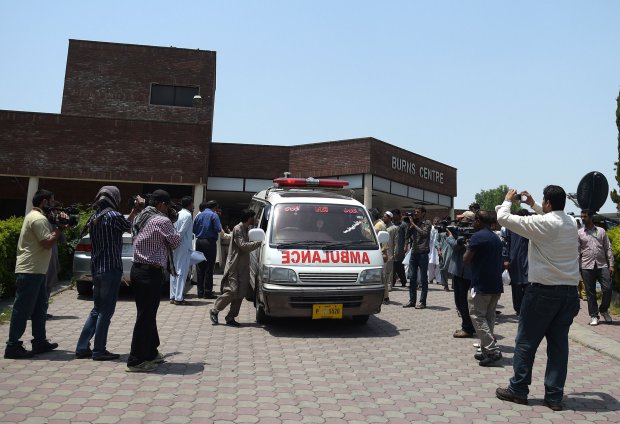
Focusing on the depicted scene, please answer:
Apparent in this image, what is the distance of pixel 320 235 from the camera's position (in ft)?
24.7

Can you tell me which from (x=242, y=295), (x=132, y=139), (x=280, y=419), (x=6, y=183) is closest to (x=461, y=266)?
(x=242, y=295)

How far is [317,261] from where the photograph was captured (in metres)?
7.03

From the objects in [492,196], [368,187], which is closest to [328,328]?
[368,187]

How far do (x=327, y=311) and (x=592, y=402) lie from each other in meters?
3.45

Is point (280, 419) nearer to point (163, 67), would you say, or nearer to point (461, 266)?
point (461, 266)

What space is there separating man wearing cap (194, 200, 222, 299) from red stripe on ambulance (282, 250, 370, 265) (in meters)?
3.41

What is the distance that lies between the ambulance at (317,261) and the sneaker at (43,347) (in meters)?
2.78

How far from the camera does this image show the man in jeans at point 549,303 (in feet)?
14.5

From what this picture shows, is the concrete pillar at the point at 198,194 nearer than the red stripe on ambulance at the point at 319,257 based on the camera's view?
No

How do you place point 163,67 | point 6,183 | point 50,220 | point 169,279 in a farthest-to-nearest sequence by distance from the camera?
point 163,67, point 6,183, point 169,279, point 50,220

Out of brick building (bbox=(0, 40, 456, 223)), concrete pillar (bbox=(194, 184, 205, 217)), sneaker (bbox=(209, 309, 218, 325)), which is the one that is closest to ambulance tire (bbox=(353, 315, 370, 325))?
sneaker (bbox=(209, 309, 218, 325))

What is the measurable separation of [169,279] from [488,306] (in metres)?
6.67

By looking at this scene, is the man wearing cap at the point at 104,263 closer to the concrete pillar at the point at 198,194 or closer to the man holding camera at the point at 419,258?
the man holding camera at the point at 419,258

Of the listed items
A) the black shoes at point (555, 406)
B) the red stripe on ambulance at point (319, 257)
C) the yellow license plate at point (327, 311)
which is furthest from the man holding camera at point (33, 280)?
the black shoes at point (555, 406)
